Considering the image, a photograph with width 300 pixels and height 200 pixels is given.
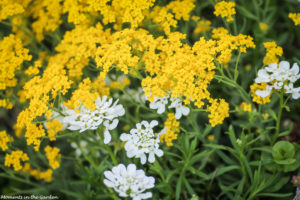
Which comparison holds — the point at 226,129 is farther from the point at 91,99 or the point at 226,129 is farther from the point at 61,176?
the point at 61,176

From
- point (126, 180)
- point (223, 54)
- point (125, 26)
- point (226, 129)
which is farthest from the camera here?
point (226, 129)

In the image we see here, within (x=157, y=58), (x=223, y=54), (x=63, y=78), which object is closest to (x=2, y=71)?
(x=63, y=78)

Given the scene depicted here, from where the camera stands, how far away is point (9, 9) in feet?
6.55

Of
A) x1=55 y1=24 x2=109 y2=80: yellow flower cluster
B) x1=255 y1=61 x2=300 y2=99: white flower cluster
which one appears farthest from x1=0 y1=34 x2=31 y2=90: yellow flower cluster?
x1=255 y1=61 x2=300 y2=99: white flower cluster

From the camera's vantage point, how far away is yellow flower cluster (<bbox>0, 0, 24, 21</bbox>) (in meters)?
1.98

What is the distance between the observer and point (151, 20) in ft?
6.88

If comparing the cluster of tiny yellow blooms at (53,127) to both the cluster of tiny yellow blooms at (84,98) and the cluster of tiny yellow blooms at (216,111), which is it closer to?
the cluster of tiny yellow blooms at (84,98)

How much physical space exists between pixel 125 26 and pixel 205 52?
0.64m

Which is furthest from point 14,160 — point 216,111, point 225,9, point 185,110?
point 225,9

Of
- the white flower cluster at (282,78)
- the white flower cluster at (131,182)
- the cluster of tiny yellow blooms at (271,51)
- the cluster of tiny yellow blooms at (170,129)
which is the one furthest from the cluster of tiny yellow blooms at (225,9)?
the white flower cluster at (131,182)

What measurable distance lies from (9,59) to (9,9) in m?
0.35

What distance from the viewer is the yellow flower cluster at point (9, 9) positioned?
6.51 ft

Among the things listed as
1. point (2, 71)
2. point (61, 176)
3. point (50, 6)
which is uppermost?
point (50, 6)

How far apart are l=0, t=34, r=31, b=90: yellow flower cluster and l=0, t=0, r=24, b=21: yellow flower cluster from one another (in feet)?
0.54
